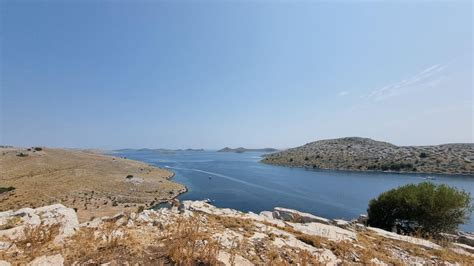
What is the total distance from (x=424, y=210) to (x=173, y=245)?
2578 centimetres

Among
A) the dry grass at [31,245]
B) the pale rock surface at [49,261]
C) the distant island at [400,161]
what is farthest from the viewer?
the distant island at [400,161]

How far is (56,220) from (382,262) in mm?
10039

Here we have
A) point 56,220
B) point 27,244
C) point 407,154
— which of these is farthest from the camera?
point 407,154

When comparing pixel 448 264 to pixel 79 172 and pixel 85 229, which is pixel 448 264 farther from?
pixel 79 172

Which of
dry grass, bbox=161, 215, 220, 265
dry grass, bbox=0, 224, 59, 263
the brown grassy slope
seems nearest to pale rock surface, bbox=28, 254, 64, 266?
dry grass, bbox=0, 224, 59, 263

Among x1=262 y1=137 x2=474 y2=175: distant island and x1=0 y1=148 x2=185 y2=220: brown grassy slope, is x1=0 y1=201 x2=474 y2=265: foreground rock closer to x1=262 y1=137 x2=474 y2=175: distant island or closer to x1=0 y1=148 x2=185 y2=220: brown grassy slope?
x1=0 y1=148 x2=185 y2=220: brown grassy slope

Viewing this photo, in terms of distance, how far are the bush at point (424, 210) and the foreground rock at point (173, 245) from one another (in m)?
15.7

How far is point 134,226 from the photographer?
7.91 metres

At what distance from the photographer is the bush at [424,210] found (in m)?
23.0

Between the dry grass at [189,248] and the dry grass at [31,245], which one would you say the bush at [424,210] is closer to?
the dry grass at [189,248]

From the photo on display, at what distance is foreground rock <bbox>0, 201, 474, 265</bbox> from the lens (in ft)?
17.8

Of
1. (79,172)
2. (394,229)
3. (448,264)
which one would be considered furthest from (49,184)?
(448,264)

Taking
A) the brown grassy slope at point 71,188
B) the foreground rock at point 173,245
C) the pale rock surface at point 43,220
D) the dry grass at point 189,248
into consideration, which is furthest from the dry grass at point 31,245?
the brown grassy slope at point 71,188

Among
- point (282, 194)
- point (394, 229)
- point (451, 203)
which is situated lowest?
point (282, 194)
